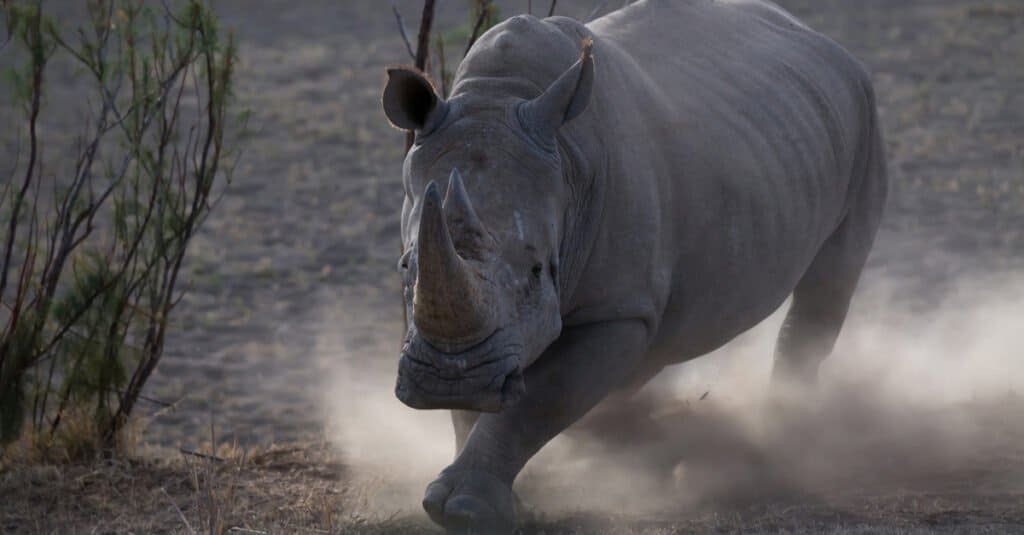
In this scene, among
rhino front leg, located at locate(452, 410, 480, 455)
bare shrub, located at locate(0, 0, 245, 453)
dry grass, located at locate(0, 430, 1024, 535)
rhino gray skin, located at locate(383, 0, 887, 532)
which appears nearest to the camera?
rhino gray skin, located at locate(383, 0, 887, 532)

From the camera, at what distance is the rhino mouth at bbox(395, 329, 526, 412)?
4105 mm

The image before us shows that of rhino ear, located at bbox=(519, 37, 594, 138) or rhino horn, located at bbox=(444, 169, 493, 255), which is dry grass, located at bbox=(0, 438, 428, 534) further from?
rhino ear, located at bbox=(519, 37, 594, 138)

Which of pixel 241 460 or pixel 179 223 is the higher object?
pixel 179 223

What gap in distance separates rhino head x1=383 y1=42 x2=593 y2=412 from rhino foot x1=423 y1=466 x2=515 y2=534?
48 cm

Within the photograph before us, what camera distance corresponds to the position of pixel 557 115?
15.0 feet

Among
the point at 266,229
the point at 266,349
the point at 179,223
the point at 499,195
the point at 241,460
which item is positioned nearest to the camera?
the point at 499,195

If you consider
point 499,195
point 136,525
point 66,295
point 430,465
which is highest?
point 499,195

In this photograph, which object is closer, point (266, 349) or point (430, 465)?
point (430, 465)

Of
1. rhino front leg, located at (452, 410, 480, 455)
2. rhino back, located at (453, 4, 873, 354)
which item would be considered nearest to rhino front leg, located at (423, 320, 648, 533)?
rhino back, located at (453, 4, 873, 354)

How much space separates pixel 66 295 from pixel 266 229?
4.80 m

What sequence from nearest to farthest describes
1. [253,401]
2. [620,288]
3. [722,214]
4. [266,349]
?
[620,288] → [722,214] → [253,401] → [266,349]

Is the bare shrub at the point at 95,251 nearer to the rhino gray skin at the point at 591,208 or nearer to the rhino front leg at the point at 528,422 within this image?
the rhino gray skin at the point at 591,208

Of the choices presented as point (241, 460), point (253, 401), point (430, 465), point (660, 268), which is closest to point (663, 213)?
point (660, 268)

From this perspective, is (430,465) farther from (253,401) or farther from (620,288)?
(253,401)
